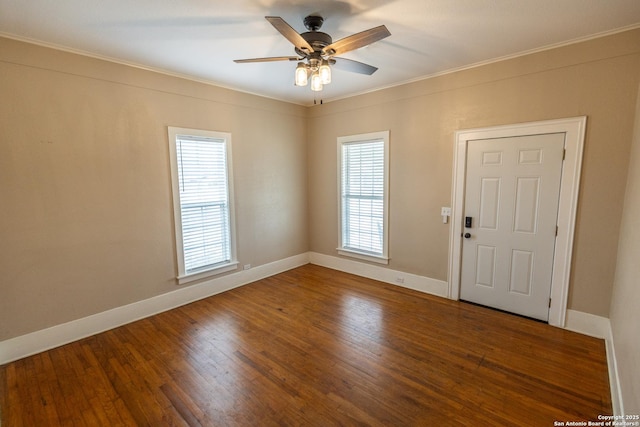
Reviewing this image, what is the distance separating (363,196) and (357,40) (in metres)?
2.76

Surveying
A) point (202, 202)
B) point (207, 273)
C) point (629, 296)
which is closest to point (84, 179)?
point (202, 202)

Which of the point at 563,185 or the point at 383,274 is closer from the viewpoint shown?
the point at 563,185

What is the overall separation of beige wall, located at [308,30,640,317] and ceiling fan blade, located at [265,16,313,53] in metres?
2.15

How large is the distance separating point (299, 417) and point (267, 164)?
136 inches

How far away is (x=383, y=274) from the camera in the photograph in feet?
14.2

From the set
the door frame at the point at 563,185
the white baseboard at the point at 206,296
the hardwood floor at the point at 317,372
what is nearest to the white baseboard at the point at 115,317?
the white baseboard at the point at 206,296

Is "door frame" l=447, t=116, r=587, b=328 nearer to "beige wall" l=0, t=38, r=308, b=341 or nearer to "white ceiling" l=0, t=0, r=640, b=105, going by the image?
"white ceiling" l=0, t=0, r=640, b=105

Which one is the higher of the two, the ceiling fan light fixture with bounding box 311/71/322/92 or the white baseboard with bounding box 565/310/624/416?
the ceiling fan light fixture with bounding box 311/71/322/92

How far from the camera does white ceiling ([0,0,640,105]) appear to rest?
6.70 ft

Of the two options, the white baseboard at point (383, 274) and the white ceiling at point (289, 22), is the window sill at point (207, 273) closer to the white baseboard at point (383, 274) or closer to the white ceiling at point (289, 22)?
the white baseboard at point (383, 274)

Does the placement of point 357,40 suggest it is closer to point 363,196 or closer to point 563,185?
point 563,185

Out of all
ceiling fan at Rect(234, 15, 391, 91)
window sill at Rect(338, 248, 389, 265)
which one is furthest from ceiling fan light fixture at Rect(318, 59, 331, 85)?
window sill at Rect(338, 248, 389, 265)

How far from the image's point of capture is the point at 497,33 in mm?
2500

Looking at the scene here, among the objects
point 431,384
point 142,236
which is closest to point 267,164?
point 142,236
